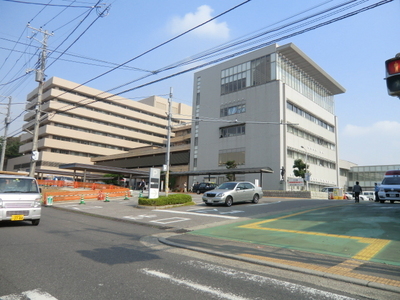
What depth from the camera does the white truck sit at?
18.7 metres

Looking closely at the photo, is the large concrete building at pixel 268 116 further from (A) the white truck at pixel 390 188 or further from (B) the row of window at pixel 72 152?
(B) the row of window at pixel 72 152

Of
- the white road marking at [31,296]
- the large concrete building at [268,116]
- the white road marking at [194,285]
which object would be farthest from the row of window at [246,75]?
the white road marking at [31,296]

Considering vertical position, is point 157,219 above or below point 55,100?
below

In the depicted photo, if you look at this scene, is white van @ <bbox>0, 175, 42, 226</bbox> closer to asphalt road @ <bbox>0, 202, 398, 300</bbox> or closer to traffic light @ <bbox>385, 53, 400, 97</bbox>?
asphalt road @ <bbox>0, 202, 398, 300</bbox>

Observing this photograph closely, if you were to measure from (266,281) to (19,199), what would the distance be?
9.15 meters

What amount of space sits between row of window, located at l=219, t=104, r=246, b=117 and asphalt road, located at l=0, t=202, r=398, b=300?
48.9 metres

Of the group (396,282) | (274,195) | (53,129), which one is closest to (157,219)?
(396,282)

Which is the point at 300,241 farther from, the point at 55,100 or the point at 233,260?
the point at 55,100

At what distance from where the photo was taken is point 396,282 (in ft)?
16.7

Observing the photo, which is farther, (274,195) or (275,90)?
(275,90)

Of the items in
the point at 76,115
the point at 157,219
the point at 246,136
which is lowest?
the point at 157,219

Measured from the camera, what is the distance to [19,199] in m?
10.4

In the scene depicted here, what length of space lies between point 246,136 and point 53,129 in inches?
1726

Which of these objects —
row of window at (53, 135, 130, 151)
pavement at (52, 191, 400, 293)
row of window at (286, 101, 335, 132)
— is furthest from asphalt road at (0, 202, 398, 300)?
row of window at (53, 135, 130, 151)
